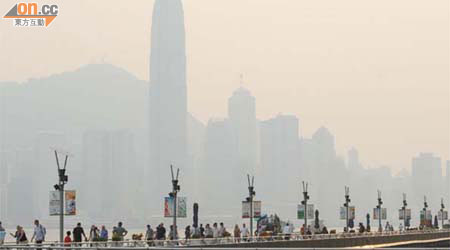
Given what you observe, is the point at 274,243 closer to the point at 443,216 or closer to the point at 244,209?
the point at 244,209

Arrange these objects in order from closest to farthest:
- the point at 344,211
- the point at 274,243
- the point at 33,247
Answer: the point at 33,247
the point at 274,243
the point at 344,211

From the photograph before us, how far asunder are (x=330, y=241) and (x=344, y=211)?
158 ft

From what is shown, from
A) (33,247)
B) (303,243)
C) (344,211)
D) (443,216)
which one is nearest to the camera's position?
(33,247)

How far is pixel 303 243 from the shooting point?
2303 inches

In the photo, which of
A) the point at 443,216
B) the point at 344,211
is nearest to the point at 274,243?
the point at 344,211

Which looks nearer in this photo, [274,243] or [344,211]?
[274,243]

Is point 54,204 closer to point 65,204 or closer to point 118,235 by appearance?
point 65,204

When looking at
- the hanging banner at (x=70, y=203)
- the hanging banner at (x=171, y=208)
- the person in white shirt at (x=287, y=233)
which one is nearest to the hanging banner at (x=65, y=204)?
the hanging banner at (x=70, y=203)

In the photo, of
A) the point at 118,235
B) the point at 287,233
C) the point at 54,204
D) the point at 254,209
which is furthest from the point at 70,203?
the point at 254,209

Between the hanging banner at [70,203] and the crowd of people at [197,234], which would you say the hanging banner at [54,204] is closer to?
the hanging banner at [70,203]

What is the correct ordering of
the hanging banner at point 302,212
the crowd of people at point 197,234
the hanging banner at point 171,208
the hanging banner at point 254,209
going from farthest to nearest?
1. the hanging banner at point 302,212
2. the hanging banner at point 254,209
3. the hanging banner at point 171,208
4. the crowd of people at point 197,234

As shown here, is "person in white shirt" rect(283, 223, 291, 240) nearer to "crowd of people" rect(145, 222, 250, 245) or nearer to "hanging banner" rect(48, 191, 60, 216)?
"crowd of people" rect(145, 222, 250, 245)

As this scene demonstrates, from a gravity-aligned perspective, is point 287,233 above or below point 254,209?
below

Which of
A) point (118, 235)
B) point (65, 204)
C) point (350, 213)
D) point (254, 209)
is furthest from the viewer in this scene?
point (350, 213)
